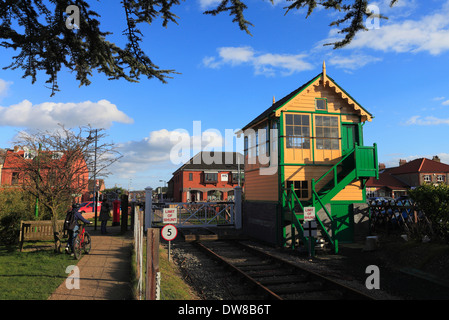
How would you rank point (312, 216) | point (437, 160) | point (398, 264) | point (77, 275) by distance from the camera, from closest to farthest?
point (77, 275) < point (398, 264) < point (312, 216) < point (437, 160)

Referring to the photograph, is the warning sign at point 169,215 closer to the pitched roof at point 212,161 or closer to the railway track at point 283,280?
the railway track at point 283,280

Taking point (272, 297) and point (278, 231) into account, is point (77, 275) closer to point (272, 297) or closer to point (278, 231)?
point (272, 297)

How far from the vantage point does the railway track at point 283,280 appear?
23.6 ft

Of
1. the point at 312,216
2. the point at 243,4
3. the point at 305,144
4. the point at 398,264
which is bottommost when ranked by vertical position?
the point at 398,264

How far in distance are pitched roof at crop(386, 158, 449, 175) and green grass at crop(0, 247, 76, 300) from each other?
61.9 m

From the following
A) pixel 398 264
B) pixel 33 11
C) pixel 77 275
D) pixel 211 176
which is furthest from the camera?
pixel 211 176

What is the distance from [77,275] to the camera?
7.91m

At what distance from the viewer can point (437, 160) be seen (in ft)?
212

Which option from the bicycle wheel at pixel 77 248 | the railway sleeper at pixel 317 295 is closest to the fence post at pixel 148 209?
the bicycle wheel at pixel 77 248

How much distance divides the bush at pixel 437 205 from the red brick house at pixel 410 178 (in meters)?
46.9
